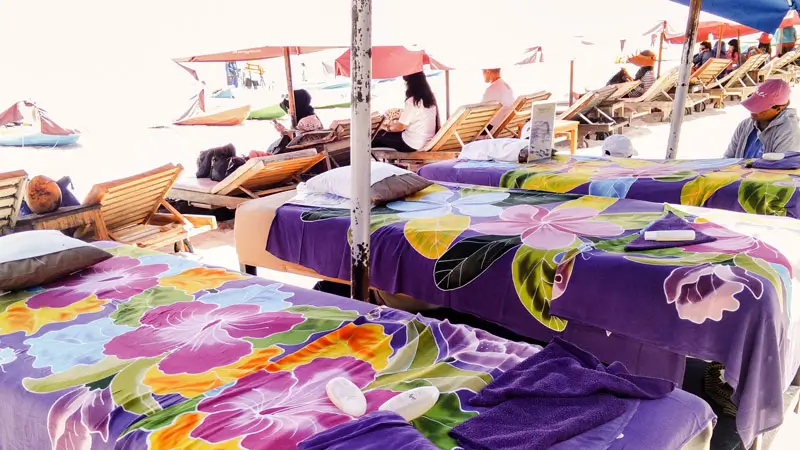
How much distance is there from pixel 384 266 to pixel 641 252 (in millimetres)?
1199

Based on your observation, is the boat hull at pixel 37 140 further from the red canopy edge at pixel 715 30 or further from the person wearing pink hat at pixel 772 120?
the red canopy edge at pixel 715 30

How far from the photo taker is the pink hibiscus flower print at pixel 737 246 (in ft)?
7.67

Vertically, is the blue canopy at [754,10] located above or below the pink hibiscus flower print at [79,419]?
above

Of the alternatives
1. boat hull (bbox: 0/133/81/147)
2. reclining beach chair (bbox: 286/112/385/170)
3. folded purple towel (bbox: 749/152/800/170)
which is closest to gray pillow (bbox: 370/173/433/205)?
folded purple towel (bbox: 749/152/800/170)

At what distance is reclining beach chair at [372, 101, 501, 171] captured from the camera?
20.6 ft

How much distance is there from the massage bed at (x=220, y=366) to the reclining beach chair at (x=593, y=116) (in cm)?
684

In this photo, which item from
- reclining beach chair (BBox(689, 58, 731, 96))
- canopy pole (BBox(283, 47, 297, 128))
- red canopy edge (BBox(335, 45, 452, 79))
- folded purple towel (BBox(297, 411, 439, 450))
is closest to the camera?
folded purple towel (BBox(297, 411, 439, 450))

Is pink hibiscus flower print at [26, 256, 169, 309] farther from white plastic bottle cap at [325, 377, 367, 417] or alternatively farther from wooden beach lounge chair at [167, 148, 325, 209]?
wooden beach lounge chair at [167, 148, 325, 209]

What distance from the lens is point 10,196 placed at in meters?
3.50

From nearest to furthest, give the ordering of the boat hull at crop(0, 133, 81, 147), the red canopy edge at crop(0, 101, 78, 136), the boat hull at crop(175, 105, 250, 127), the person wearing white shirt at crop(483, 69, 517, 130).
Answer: the person wearing white shirt at crop(483, 69, 517, 130) < the red canopy edge at crop(0, 101, 78, 136) < the boat hull at crop(0, 133, 81, 147) < the boat hull at crop(175, 105, 250, 127)

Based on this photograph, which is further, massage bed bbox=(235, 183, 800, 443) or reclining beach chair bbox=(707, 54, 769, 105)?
reclining beach chair bbox=(707, 54, 769, 105)

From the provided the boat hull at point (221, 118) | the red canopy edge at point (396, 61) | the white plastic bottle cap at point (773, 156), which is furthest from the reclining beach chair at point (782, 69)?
the boat hull at point (221, 118)

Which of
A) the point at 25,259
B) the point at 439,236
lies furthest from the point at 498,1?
the point at 25,259

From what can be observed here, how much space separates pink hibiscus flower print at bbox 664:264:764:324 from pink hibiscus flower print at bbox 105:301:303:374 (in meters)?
1.38
